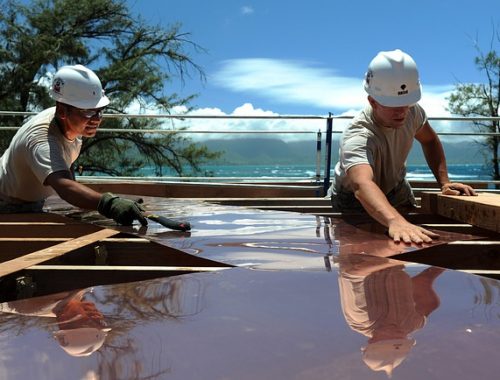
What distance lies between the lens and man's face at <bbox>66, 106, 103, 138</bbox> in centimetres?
289

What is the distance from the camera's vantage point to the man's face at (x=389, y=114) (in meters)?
2.68

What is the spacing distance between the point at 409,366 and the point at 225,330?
0.43 metres

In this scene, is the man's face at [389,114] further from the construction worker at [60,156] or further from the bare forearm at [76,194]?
the bare forearm at [76,194]

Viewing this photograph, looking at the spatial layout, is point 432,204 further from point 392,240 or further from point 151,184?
point 151,184

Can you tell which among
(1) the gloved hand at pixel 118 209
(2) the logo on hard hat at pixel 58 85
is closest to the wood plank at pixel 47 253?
(1) the gloved hand at pixel 118 209

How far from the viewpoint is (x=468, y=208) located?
277cm

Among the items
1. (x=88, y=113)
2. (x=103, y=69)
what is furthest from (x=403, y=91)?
(x=103, y=69)

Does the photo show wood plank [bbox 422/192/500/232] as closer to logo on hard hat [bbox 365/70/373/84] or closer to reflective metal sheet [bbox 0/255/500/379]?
logo on hard hat [bbox 365/70/373/84]

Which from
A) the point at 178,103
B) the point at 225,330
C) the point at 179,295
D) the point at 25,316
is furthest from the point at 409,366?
the point at 178,103

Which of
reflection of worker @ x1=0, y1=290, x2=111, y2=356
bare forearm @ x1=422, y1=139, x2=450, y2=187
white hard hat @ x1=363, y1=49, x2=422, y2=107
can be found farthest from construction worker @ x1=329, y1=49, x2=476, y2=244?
reflection of worker @ x1=0, y1=290, x2=111, y2=356

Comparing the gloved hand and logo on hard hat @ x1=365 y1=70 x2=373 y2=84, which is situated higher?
logo on hard hat @ x1=365 y1=70 x2=373 y2=84

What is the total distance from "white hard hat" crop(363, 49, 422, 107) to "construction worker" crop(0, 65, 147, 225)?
1.37 meters

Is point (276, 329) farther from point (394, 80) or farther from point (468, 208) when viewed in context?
point (468, 208)

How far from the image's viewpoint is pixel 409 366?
1019 millimetres
